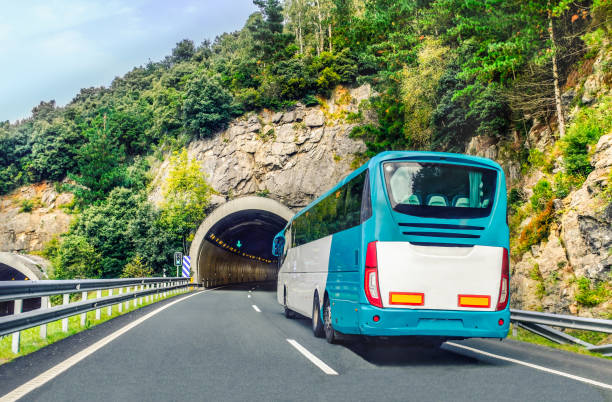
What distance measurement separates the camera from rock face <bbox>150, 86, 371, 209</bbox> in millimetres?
38688

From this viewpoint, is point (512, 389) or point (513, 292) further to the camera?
point (513, 292)

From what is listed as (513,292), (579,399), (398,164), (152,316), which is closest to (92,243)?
(152,316)

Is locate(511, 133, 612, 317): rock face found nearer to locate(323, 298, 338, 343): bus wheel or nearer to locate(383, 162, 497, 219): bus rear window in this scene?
locate(383, 162, 497, 219): bus rear window

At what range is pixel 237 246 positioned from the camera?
179ft

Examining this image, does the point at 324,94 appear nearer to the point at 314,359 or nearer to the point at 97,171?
the point at 97,171

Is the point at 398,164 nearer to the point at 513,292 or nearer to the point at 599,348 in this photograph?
the point at 599,348

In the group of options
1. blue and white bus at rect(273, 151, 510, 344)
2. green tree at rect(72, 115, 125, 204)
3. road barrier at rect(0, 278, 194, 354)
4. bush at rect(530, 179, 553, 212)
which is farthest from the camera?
green tree at rect(72, 115, 125, 204)

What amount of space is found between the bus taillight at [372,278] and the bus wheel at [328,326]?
2.28m

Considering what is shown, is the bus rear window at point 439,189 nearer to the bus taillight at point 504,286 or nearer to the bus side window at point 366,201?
the bus side window at point 366,201

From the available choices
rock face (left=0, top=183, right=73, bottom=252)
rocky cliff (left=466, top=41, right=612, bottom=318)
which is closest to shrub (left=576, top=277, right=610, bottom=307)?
rocky cliff (left=466, top=41, right=612, bottom=318)

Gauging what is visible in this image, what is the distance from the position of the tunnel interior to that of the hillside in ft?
7.63

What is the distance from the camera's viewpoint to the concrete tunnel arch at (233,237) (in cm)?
3628

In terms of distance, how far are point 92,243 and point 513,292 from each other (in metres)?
33.0

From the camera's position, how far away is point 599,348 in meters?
8.29
